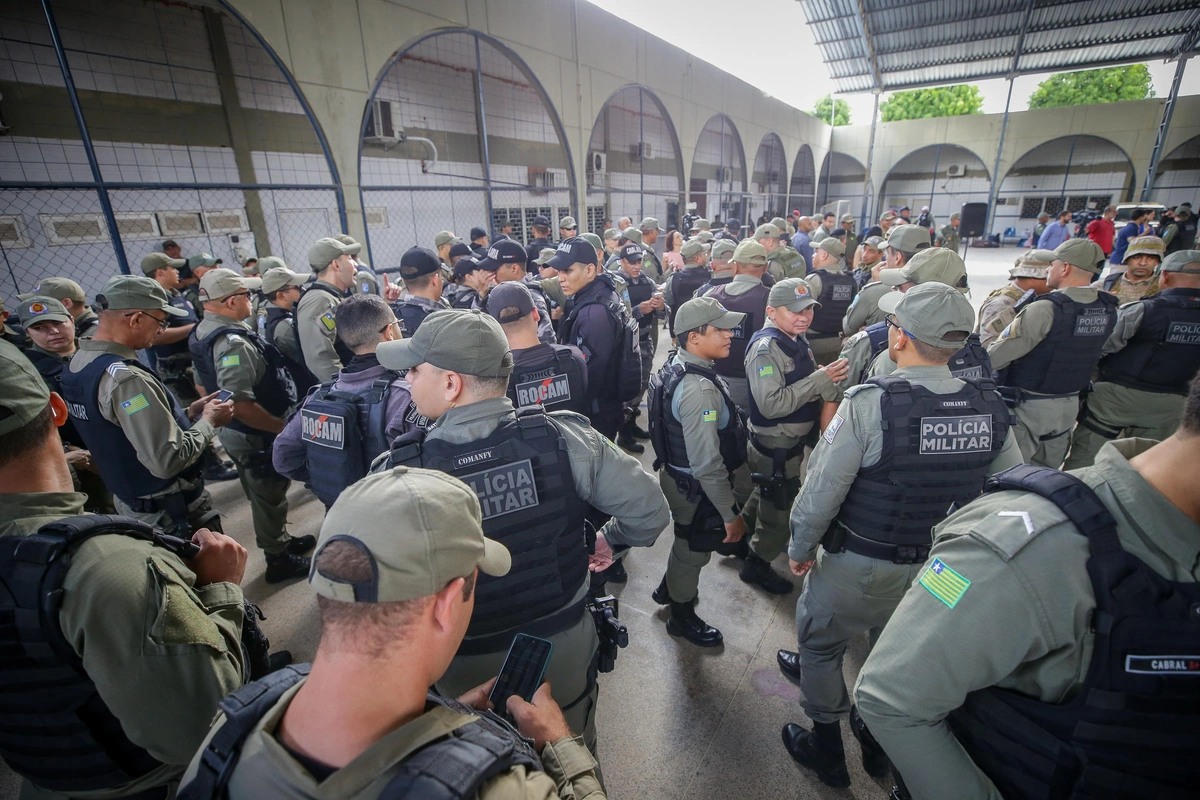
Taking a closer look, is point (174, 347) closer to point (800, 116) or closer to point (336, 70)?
point (336, 70)

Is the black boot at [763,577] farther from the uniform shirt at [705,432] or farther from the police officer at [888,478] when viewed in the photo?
the police officer at [888,478]

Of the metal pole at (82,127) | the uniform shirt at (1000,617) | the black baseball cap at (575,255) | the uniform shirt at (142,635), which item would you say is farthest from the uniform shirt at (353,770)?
the metal pole at (82,127)

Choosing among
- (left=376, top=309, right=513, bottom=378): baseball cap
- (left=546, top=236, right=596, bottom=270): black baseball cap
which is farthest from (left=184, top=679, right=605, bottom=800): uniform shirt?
(left=546, top=236, right=596, bottom=270): black baseball cap

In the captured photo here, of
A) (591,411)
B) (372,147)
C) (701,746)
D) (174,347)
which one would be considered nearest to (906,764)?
(701,746)

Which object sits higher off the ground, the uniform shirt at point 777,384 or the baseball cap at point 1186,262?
the baseball cap at point 1186,262

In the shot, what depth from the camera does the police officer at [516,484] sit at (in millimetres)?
1681

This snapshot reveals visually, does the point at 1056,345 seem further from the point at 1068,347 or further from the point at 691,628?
the point at 691,628

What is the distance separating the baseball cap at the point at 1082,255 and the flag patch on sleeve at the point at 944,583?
3.52 metres

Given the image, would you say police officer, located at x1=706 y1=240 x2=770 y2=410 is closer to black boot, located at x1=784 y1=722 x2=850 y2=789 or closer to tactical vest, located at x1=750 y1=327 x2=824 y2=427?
tactical vest, located at x1=750 y1=327 x2=824 y2=427

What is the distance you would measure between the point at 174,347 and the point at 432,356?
5.39 m

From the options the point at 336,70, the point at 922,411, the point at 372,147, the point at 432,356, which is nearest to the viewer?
the point at 432,356

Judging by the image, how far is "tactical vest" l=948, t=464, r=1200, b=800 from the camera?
0.99 m

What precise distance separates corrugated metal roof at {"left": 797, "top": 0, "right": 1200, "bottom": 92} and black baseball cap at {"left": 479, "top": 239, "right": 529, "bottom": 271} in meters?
16.5

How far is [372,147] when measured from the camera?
9180mm
